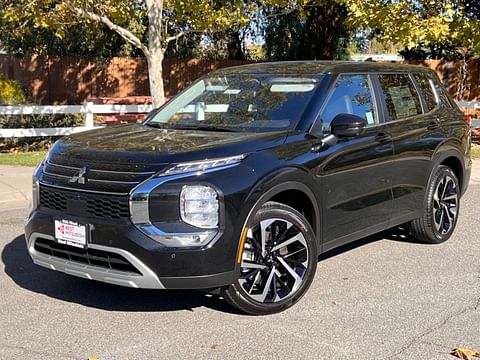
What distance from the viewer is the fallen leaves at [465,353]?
4008 millimetres

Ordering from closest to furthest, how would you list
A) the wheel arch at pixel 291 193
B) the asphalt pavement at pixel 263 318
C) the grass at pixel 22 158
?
1. the asphalt pavement at pixel 263 318
2. the wheel arch at pixel 291 193
3. the grass at pixel 22 158

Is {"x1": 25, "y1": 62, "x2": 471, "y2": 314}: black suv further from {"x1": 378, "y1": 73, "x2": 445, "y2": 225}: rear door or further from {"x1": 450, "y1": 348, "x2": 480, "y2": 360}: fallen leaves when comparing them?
{"x1": 450, "y1": 348, "x2": 480, "y2": 360}: fallen leaves

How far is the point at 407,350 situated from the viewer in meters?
4.13

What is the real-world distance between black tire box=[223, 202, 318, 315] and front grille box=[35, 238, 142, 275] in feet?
2.42

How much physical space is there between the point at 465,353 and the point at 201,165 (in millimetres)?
2086

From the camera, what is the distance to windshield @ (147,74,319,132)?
517 centimetres

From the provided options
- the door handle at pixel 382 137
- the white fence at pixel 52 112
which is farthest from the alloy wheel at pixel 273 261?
the white fence at pixel 52 112

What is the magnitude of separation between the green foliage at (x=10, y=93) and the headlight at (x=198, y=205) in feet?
45.6

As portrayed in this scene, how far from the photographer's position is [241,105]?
5.45 m

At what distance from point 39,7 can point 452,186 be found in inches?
A: 387

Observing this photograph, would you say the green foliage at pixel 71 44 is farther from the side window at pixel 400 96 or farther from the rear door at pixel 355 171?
the rear door at pixel 355 171

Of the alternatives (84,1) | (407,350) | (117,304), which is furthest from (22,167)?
(407,350)

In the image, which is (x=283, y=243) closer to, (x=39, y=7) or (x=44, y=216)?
(x=44, y=216)

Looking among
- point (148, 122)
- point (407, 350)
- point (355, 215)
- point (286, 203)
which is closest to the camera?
point (407, 350)
